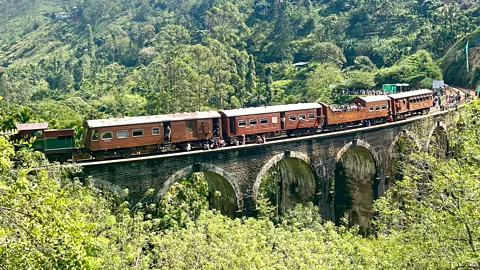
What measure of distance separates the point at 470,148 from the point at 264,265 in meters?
6.70

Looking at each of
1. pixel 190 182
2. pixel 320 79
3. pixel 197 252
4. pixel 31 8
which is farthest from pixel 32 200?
pixel 31 8

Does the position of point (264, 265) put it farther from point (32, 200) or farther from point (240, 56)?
point (240, 56)

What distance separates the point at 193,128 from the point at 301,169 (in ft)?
23.7

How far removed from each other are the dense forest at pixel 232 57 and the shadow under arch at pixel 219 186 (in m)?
9.37

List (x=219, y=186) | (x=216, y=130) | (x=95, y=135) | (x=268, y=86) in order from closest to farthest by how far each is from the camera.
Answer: (x=95, y=135) < (x=219, y=186) < (x=216, y=130) < (x=268, y=86)

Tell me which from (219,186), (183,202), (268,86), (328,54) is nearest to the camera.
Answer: (219,186)

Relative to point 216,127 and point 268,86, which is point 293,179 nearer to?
point 216,127

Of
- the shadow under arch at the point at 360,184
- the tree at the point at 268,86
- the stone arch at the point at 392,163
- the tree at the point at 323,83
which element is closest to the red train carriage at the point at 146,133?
the shadow under arch at the point at 360,184

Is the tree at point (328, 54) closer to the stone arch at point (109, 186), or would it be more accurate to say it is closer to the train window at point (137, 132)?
the train window at point (137, 132)

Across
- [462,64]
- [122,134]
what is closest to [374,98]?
[122,134]

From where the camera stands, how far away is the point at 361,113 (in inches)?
1109

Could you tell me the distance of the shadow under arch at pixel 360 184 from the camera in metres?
27.3

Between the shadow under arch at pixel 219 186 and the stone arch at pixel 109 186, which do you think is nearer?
the stone arch at pixel 109 186

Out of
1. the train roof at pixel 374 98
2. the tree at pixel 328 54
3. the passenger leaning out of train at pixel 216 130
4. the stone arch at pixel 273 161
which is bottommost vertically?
the stone arch at pixel 273 161
